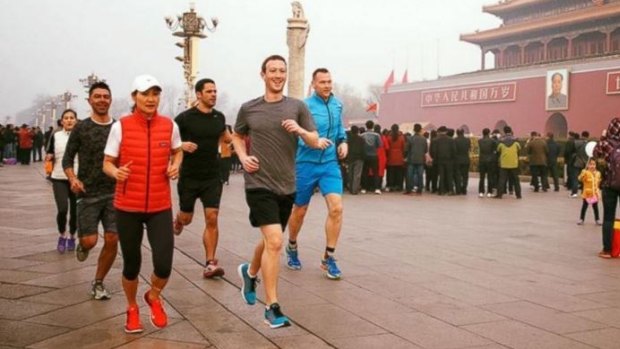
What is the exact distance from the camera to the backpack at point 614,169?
20.6 ft

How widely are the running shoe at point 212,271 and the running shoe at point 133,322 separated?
1.41 m

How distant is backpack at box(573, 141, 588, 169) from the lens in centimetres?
1440

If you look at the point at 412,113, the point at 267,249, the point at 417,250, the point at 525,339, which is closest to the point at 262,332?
the point at 267,249

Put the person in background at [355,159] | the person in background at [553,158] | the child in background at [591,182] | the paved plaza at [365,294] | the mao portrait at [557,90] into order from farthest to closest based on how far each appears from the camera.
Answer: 1. the mao portrait at [557,90]
2. the person in background at [553,158]
3. the person in background at [355,159]
4. the child in background at [591,182]
5. the paved plaza at [365,294]

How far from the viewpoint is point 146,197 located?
384 cm

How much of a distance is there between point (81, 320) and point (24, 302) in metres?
0.67

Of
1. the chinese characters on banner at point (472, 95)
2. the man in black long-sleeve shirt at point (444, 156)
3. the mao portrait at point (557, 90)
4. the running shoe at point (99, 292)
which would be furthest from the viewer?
the chinese characters on banner at point (472, 95)

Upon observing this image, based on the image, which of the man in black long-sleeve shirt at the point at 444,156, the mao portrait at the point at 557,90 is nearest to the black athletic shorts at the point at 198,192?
the man in black long-sleeve shirt at the point at 444,156

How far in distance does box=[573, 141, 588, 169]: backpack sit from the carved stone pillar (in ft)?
20.8

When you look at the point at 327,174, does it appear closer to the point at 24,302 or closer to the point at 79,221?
the point at 79,221

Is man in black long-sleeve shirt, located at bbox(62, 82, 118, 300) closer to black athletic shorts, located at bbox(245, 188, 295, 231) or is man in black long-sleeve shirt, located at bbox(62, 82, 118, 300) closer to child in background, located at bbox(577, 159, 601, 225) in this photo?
black athletic shorts, located at bbox(245, 188, 295, 231)

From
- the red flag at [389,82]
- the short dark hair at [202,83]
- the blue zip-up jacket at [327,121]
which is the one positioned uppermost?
the red flag at [389,82]

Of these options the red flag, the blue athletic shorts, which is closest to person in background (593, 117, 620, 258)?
the blue athletic shorts

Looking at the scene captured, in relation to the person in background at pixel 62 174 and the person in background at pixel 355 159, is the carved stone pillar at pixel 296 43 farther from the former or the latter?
the person in background at pixel 62 174
